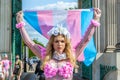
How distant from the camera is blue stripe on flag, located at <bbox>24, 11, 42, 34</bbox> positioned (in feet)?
30.1

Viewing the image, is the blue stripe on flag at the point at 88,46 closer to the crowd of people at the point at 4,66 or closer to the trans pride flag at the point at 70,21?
the trans pride flag at the point at 70,21

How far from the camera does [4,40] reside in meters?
19.5

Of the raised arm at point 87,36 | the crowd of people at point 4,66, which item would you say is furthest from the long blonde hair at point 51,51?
the crowd of people at point 4,66

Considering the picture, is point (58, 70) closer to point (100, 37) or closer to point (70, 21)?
point (70, 21)

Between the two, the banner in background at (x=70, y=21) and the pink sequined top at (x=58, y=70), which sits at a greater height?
the banner in background at (x=70, y=21)

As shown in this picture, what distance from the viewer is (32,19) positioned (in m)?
9.65

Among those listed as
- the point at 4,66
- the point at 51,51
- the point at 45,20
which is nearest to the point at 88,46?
the point at 45,20

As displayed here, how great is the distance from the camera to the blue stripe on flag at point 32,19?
919 cm

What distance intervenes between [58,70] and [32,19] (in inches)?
194

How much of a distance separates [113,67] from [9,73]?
18.3ft

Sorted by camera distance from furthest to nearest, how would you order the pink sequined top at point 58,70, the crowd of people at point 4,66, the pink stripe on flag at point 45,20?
the crowd of people at point 4,66, the pink stripe on flag at point 45,20, the pink sequined top at point 58,70

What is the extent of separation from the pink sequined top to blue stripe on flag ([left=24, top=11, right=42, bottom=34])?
4.17 m

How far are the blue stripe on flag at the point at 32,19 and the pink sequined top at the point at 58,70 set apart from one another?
4.17 metres

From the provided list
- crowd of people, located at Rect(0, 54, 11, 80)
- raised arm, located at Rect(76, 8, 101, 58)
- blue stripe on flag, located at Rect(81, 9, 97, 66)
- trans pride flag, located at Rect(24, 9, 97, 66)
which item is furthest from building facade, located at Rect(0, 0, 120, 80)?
raised arm, located at Rect(76, 8, 101, 58)
